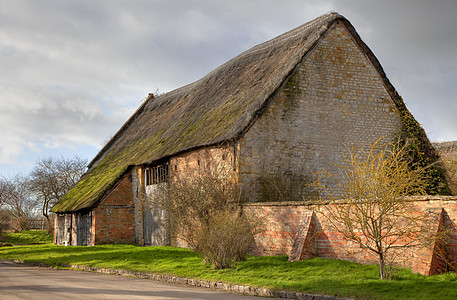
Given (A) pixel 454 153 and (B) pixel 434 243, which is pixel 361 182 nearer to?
(B) pixel 434 243

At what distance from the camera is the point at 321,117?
17.6m

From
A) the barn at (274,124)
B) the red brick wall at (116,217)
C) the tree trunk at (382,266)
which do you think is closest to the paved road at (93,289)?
the tree trunk at (382,266)

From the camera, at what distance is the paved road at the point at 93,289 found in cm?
941

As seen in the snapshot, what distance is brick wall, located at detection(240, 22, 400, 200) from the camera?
53.9 ft

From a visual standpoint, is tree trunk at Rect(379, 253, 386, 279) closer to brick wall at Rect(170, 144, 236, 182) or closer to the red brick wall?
brick wall at Rect(170, 144, 236, 182)

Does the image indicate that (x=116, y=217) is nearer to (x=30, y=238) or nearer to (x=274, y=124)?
(x=274, y=124)

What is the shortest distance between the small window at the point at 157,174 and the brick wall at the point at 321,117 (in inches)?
231

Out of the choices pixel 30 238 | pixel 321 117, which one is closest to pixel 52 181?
pixel 30 238

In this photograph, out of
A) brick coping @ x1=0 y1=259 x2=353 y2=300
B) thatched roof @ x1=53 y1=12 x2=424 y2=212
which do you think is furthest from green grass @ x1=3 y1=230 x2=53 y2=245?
brick coping @ x1=0 y1=259 x2=353 y2=300

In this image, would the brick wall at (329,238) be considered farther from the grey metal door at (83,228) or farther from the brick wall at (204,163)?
the grey metal door at (83,228)

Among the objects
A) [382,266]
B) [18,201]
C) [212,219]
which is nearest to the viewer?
[382,266]

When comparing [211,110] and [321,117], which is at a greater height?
[211,110]

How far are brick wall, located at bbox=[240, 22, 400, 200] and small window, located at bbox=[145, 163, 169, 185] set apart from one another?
5.87 metres

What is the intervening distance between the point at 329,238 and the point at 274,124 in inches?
216
